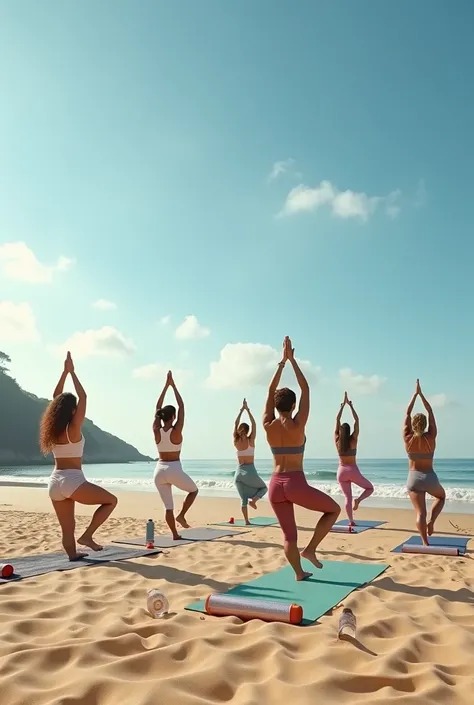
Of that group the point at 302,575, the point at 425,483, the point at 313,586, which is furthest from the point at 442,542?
the point at 313,586

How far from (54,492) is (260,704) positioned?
4253mm

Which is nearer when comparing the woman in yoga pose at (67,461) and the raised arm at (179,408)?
the woman in yoga pose at (67,461)

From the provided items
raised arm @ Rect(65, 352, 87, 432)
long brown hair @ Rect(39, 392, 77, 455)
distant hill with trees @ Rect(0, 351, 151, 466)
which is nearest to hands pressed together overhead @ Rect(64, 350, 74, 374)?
raised arm @ Rect(65, 352, 87, 432)

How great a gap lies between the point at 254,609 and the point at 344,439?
584 cm

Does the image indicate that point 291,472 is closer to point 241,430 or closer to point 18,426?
point 241,430

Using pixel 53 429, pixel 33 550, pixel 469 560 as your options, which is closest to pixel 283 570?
pixel 469 560

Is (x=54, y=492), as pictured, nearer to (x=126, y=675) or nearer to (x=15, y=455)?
(x=126, y=675)

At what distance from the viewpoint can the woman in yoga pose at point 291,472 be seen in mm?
4977

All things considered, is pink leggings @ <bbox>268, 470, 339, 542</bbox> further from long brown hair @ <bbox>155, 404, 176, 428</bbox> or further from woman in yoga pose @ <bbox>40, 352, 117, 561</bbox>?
long brown hair @ <bbox>155, 404, 176, 428</bbox>

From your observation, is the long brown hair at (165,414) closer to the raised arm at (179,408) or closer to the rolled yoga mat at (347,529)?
the raised arm at (179,408)

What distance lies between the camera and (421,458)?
7383 mm

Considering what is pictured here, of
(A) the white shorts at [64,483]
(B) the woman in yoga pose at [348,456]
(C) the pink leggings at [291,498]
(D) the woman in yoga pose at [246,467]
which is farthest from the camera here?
(D) the woman in yoga pose at [246,467]

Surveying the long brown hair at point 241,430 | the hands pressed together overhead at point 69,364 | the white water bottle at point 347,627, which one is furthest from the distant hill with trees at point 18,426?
the white water bottle at point 347,627

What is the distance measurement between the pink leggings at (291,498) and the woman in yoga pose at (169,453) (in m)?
3.24
